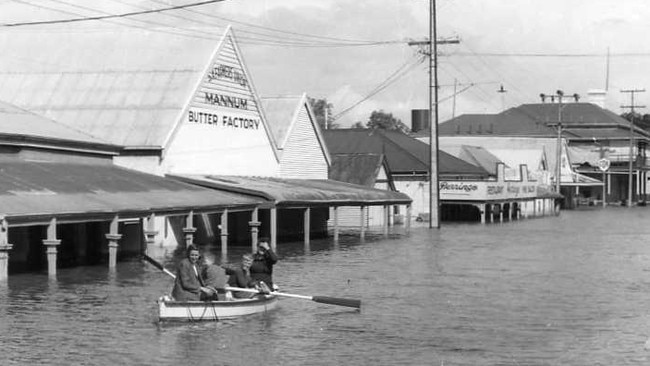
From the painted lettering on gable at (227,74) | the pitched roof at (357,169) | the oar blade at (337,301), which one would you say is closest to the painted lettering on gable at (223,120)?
the painted lettering on gable at (227,74)

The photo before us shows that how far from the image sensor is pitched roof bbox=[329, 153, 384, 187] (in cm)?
7444

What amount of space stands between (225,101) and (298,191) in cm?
691

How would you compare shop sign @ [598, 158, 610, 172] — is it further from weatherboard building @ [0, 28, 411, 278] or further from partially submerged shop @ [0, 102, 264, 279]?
partially submerged shop @ [0, 102, 264, 279]

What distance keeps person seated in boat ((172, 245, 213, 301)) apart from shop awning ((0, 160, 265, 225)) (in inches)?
318

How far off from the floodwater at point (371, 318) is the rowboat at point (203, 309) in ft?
0.69

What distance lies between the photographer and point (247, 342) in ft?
80.6

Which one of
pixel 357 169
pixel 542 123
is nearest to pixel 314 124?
pixel 357 169

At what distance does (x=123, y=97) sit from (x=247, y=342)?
34.2 m

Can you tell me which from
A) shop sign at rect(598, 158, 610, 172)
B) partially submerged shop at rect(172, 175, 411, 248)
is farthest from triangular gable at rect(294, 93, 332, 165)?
shop sign at rect(598, 158, 610, 172)

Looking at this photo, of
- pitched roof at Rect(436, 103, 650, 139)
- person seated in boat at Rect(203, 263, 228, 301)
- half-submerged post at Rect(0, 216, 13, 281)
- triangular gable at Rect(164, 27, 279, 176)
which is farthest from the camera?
pitched roof at Rect(436, 103, 650, 139)

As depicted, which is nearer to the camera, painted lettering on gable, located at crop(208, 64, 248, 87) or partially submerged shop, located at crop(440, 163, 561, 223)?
painted lettering on gable, located at crop(208, 64, 248, 87)

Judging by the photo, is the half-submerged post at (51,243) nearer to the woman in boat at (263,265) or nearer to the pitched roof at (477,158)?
the woman in boat at (263,265)

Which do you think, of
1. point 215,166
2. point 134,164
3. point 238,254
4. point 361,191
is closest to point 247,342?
point 238,254

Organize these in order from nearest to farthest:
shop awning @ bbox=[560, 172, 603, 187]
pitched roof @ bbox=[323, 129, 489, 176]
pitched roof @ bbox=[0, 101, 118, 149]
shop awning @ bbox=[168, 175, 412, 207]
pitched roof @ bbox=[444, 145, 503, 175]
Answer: pitched roof @ bbox=[0, 101, 118, 149] → shop awning @ bbox=[168, 175, 412, 207] → pitched roof @ bbox=[323, 129, 489, 176] → pitched roof @ bbox=[444, 145, 503, 175] → shop awning @ bbox=[560, 172, 603, 187]
